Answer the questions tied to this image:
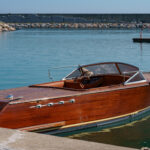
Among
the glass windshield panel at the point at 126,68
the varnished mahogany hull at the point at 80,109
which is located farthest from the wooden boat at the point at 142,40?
the varnished mahogany hull at the point at 80,109

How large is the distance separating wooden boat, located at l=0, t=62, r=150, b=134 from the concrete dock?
2749mm

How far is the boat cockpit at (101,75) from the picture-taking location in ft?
30.8

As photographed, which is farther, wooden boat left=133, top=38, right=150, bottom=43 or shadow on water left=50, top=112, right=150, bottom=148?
wooden boat left=133, top=38, right=150, bottom=43

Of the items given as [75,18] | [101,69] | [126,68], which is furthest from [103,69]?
[75,18]

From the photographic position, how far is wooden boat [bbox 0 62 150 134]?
7.27 metres

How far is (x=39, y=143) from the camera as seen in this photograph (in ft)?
13.6

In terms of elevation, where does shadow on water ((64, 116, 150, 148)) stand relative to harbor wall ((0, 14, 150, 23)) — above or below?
below

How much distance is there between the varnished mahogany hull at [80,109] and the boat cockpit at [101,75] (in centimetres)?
63

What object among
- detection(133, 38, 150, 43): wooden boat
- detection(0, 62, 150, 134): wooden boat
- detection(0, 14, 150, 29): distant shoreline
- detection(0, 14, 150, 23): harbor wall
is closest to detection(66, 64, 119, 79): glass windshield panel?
detection(0, 62, 150, 134): wooden boat

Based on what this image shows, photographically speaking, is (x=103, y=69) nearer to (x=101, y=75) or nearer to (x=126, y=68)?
(x=101, y=75)

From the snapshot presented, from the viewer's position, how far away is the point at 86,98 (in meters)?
8.02

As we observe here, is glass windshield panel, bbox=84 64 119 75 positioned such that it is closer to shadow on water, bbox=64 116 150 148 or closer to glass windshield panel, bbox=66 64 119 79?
glass windshield panel, bbox=66 64 119 79

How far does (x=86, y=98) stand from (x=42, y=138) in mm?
3779

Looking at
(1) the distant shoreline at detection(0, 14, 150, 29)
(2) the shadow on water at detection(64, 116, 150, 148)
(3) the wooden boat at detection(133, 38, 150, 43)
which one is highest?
(1) the distant shoreline at detection(0, 14, 150, 29)
